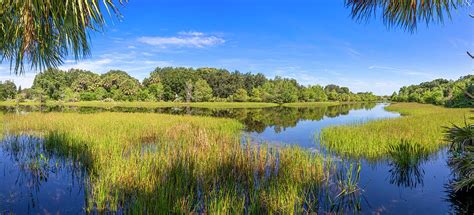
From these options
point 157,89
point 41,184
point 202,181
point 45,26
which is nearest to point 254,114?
point 202,181

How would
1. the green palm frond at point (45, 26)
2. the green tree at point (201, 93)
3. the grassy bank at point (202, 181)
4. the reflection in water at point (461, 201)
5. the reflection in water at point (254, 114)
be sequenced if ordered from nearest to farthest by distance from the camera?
the green palm frond at point (45, 26) < the grassy bank at point (202, 181) < the reflection in water at point (461, 201) < the reflection in water at point (254, 114) < the green tree at point (201, 93)

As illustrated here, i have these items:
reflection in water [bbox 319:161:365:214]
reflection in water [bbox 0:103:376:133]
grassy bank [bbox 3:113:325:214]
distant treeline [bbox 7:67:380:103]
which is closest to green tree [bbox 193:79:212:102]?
distant treeline [bbox 7:67:380:103]

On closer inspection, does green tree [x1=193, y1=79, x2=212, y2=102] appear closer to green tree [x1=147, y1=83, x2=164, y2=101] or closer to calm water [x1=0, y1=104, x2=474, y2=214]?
green tree [x1=147, y1=83, x2=164, y2=101]

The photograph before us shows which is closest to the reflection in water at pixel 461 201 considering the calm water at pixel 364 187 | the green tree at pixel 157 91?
the calm water at pixel 364 187

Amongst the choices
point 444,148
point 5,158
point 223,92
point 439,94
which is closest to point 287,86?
point 223,92

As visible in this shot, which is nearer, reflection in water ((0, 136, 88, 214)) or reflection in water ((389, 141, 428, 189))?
reflection in water ((0, 136, 88, 214))

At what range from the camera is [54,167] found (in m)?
10.2

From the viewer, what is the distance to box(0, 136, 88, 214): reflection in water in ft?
23.2

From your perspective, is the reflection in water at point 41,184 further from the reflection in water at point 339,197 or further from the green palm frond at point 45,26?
the reflection in water at point 339,197

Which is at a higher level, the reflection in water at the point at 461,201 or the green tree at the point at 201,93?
the green tree at the point at 201,93

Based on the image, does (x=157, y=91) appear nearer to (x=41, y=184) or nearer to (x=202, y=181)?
(x=41, y=184)

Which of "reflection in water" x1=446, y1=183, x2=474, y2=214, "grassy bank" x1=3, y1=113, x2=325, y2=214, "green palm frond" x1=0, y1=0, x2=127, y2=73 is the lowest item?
"reflection in water" x1=446, y1=183, x2=474, y2=214

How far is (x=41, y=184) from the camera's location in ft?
28.4

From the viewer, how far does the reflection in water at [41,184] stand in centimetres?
707
